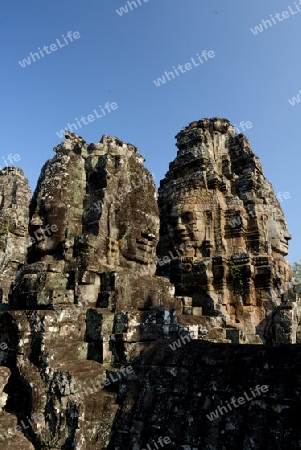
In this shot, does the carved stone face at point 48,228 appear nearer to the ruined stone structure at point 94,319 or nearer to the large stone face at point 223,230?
the ruined stone structure at point 94,319

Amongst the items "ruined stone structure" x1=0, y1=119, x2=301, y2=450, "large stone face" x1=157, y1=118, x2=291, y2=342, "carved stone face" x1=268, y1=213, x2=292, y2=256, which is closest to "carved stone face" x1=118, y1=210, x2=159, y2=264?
"ruined stone structure" x1=0, y1=119, x2=301, y2=450

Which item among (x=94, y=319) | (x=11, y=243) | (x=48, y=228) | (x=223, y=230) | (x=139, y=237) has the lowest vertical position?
(x=94, y=319)

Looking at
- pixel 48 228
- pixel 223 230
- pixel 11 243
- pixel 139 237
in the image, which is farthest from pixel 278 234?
pixel 48 228

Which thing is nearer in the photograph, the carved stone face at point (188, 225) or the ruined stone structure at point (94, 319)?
the ruined stone structure at point (94, 319)

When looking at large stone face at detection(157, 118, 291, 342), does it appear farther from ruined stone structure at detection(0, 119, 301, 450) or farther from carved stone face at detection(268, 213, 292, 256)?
ruined stone structure at detection(0, 119, 301, 450)

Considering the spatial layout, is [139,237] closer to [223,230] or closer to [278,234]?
[223,230]

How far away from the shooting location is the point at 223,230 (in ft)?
46.6

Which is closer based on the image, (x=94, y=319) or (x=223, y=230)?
(x=94, y=319)

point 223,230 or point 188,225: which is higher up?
point 188,225

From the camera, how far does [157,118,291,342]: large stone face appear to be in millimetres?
12820

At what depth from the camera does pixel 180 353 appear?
13.7 ft

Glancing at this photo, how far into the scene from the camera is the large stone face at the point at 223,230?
1282 cm

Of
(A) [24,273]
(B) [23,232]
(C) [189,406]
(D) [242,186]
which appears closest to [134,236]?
(A) [24,273]

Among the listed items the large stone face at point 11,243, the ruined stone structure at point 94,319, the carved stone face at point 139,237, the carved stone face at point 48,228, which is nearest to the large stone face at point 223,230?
the ruined stone structure at point 94,319
